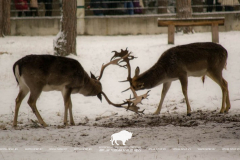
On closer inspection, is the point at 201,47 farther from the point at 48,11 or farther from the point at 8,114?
the point at 48,11

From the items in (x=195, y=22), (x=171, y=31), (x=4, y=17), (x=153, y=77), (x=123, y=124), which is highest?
(x=195, y=22)

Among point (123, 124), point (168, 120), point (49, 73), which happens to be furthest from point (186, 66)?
point (49, 73)

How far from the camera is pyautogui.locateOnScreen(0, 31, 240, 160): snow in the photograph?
6793 millimetres

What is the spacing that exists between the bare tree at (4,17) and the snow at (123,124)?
5.18 metres

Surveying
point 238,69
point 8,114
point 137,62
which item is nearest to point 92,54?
point 137,62

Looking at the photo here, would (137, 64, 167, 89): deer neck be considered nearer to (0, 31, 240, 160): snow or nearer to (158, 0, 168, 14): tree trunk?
(0, 31, 240, 160): snow

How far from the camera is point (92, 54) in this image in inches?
628

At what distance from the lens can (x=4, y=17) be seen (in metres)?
20.7

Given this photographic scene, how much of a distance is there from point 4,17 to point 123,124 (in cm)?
1306

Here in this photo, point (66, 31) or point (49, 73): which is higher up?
point (66, 31)

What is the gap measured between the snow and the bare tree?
5183 mm

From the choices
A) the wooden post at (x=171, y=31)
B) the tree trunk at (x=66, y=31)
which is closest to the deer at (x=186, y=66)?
the tree trunk at (x=66, y=31)

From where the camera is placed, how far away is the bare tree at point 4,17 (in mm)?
20578

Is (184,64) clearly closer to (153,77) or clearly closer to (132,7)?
(153,77)
